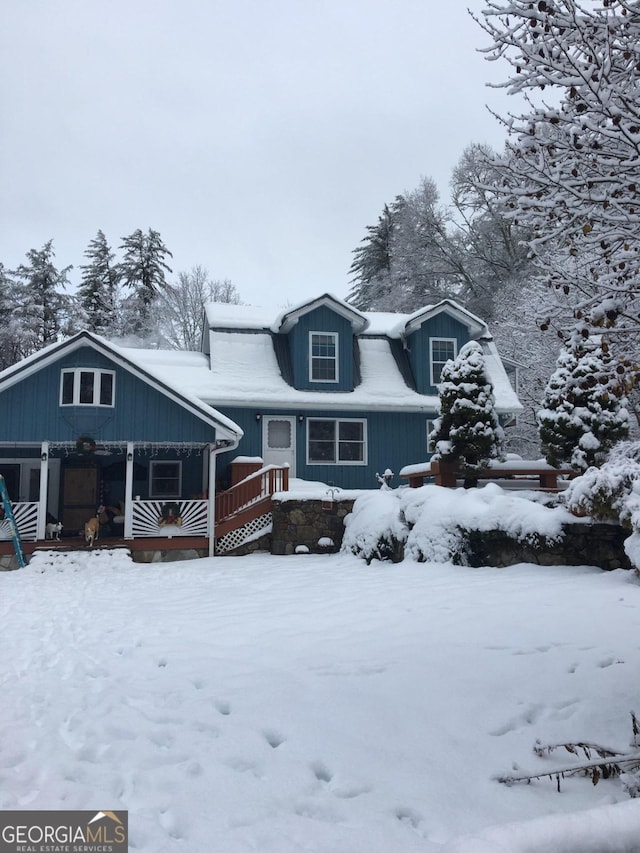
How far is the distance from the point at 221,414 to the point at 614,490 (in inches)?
417

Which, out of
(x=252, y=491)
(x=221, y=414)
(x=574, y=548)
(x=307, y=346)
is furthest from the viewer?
(x=307, y=346)

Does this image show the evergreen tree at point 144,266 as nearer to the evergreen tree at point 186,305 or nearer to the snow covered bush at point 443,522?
the evergreen tree at point 186,305

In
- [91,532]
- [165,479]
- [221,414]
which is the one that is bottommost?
[91,532]

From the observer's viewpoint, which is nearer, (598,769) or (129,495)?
(598,769)

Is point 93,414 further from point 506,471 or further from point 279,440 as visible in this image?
point 506,471

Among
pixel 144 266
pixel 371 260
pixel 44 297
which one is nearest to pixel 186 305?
pixel 144 266

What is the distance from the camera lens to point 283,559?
12.9 m

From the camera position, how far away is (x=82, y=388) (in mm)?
13609

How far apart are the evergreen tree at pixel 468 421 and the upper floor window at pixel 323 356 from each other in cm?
596

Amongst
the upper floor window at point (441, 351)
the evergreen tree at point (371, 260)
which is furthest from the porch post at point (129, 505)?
the evergreen tree at point (371, 260)

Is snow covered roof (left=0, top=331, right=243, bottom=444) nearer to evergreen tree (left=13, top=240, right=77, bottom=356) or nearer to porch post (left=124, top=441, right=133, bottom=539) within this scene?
porch post (left=124, top=441, right=133, bottom=539)

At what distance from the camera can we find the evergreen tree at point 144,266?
37031 millimetres

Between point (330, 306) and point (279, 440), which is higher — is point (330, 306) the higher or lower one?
the higher one

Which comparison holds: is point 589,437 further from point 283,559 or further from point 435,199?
point 435,199
